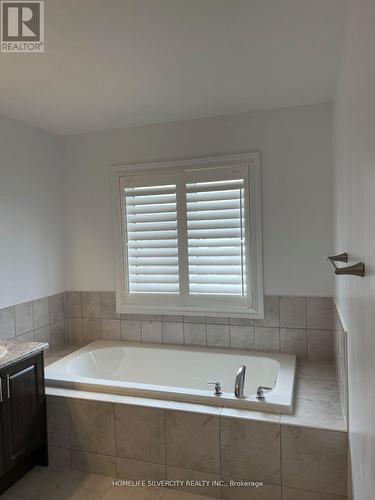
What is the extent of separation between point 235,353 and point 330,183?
61.5 inches

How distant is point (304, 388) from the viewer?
2320mm

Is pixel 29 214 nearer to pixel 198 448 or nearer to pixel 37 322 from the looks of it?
pixel 37 322

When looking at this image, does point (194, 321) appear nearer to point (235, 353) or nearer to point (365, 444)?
point (235, 353)

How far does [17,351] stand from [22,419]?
0.42 meters

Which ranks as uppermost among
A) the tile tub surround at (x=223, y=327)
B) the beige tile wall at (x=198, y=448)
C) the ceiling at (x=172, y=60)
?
the ceiling at (x=172, y=60)

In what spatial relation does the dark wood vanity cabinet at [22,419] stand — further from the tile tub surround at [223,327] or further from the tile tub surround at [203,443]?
the tile tub surround at [223,327]

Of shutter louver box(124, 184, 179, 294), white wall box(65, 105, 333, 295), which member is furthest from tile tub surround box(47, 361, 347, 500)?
shutter louver box(124, 184, 179, 294)

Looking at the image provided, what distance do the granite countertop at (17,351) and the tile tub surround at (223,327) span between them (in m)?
1.02

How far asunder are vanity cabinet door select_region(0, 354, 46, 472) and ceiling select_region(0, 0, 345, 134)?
181 centimetres

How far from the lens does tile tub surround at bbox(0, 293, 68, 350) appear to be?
107 inches

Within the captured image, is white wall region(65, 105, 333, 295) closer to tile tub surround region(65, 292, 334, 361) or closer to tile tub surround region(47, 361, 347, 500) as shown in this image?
tile tub surround region(65, 292, 334, 361)

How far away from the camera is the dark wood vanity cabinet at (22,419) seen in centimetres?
200

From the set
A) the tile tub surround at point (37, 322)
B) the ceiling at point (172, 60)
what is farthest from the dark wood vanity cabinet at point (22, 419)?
the ceiling at point (172, 60)

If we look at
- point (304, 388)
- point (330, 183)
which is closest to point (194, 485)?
point (304, 388)
